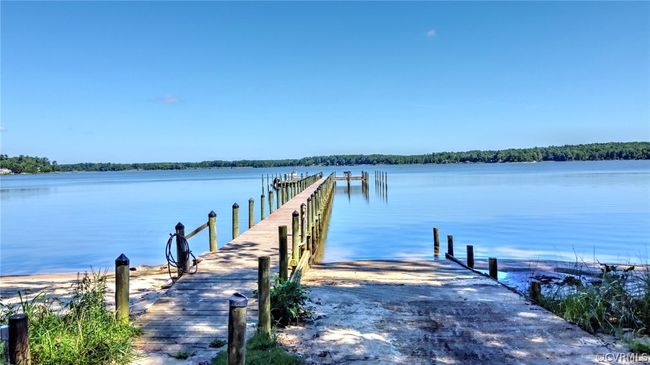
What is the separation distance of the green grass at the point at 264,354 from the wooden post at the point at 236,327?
2.13ft

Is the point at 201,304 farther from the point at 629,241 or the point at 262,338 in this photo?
the point at 629,241

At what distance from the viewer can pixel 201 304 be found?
685 cm

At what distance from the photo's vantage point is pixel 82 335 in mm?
A: 4719

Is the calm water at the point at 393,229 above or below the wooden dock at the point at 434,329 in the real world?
below

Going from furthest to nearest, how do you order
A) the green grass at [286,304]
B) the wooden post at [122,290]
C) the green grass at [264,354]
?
the green grass at [286,304] → the wooden post at [122,290] → the green grass at [264,354]

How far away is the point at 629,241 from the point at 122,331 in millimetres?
19344

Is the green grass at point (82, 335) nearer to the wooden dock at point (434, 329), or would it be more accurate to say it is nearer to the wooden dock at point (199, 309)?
the wooden dock at point (199, 309)

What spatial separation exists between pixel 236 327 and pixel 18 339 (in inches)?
63.4

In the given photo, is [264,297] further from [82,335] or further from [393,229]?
[393,229]

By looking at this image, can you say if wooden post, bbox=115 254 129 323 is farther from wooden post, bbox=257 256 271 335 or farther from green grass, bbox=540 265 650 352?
green grass, bbox=540 265 650 352

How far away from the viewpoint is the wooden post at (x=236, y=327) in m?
4.08

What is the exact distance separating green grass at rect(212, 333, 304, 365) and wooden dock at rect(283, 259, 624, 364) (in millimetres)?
233

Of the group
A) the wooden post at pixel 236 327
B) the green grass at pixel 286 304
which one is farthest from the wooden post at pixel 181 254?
the wooden post at pixel 236 327

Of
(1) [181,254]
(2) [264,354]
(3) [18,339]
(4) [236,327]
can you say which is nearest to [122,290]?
(2) [264,354]
